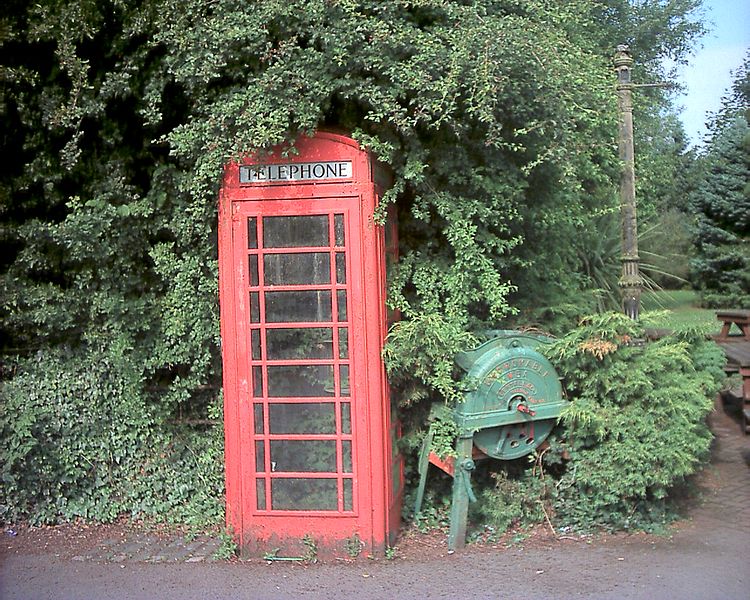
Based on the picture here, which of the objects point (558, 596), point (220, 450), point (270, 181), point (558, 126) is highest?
point (558, 126)

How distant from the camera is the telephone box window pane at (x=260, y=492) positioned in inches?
207

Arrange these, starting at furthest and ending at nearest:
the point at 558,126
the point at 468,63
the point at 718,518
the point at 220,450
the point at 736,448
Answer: the point at 736,448, the point at 220,450, the point at 718,518, the point at 558,126, the point at 468,63

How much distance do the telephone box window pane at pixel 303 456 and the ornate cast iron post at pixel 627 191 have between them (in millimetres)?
3022

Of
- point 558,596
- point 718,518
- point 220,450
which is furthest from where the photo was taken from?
point 220,450

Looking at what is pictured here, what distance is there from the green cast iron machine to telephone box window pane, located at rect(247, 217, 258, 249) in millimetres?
1559

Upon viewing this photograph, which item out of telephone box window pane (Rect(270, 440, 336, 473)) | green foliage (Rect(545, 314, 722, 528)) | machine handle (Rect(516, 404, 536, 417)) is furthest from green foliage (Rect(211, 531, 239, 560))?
green foliage (Rect(545, 314, 722, 528))

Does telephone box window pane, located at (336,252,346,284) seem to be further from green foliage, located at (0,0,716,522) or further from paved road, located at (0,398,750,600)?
paved road, located at (0,398,750,600)

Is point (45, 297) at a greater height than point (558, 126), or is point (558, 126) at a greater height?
point (558, 126)

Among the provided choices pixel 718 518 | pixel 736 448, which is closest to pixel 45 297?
pixel 718 518

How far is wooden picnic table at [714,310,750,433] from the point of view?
22.5 ft

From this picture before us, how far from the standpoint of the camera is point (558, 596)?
4.52m

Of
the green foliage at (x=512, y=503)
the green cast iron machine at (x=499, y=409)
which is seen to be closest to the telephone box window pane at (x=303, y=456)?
the green cast iron machine at (x=499, y=409)

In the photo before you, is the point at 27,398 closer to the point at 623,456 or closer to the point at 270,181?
the point at 270,181

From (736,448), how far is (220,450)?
177 inches
